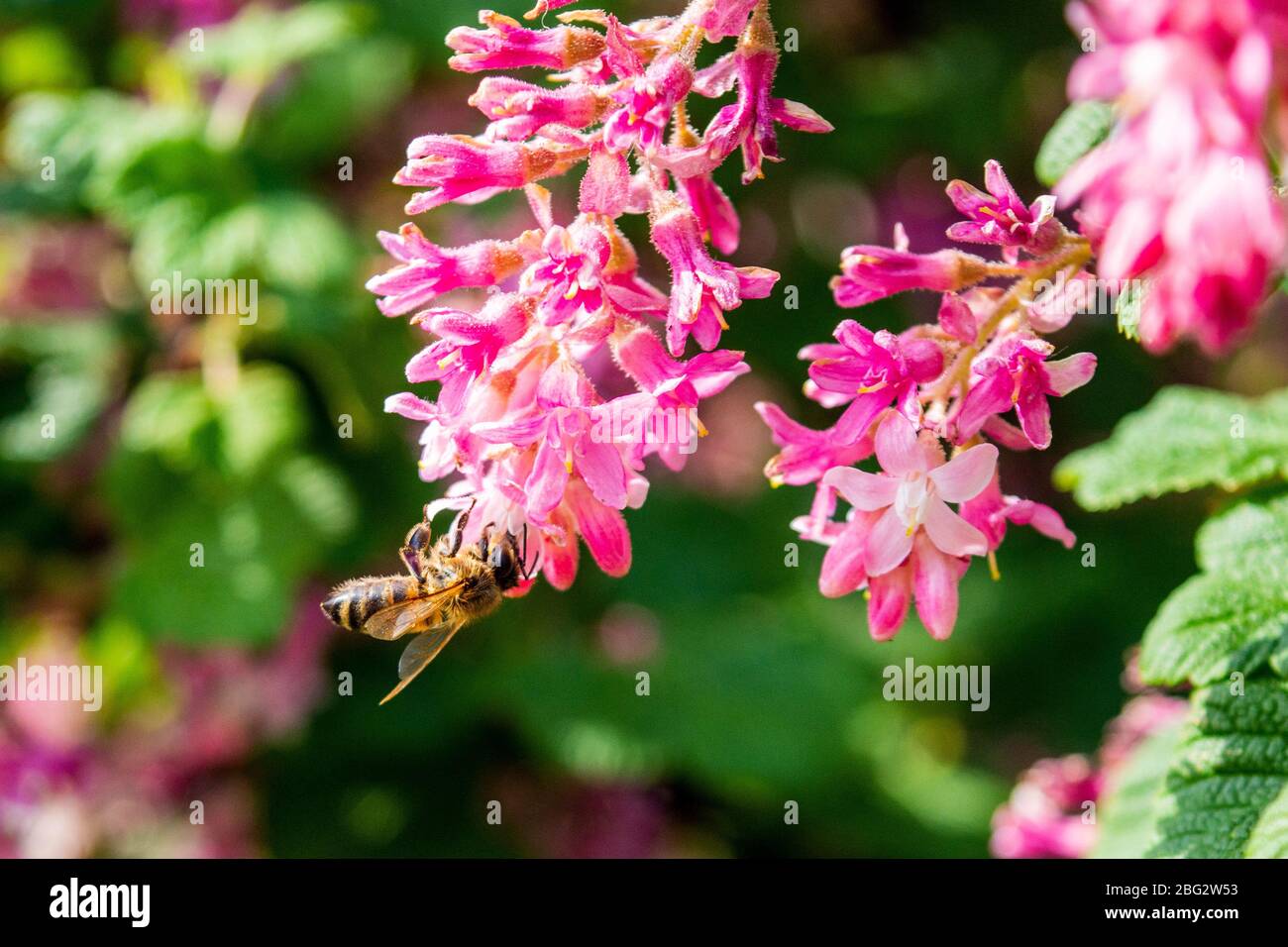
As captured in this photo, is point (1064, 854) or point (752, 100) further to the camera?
point (1064, 854)

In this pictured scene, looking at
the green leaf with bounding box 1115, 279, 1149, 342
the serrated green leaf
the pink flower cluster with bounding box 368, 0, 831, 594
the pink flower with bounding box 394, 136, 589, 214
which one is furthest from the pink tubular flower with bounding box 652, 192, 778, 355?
the serrated green leaf

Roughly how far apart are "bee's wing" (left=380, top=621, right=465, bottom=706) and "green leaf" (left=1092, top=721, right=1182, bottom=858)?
0.85 m

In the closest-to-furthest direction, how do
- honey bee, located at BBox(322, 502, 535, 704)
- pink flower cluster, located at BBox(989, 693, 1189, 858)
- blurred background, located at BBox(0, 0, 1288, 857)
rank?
1. honey bee, located at BBox(322, 502, 535, 704)
2. pink flower cluster, located at BBox(989, 693, 1189, 858)
3. blurred background, located at BBox(0, 0, 1288, 857)

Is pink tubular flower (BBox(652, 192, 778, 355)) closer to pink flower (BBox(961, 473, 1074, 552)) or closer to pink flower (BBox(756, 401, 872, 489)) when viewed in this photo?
pink flower (BBox(756, 401, 872, 489))

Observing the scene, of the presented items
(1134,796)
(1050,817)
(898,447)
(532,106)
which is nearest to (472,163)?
(532,106)

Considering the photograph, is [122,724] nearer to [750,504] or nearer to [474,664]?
[474,664]

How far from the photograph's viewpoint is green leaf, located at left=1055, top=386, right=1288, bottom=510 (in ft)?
5.20

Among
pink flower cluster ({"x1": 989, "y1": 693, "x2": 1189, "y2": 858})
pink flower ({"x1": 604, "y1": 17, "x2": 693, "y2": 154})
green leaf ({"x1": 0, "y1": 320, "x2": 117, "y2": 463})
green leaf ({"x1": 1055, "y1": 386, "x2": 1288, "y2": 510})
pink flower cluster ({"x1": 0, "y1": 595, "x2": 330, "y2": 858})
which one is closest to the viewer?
pink flower ({"x1": 604, "y1": 17, "x2": 693, "y2": 154})

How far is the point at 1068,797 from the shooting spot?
1983 millimetres

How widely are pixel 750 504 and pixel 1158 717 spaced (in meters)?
1.65

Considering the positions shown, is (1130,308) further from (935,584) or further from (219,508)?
(219,508)

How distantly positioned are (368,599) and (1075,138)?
0.99 m
